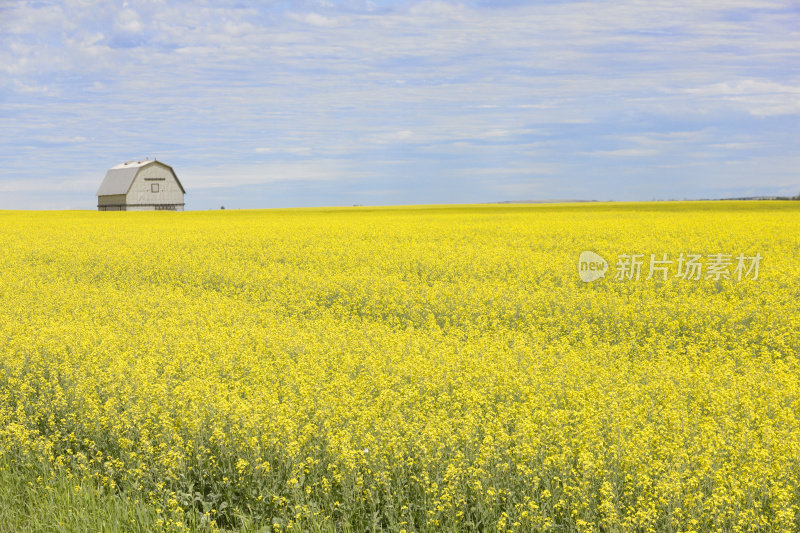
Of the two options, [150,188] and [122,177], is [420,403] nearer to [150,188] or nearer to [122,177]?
[150,188]

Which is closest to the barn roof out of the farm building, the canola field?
the farm building

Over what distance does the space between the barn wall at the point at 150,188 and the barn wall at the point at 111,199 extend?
144 cm

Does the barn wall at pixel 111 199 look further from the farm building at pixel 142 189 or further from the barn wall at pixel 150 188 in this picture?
the barn wall at pixel 150 188

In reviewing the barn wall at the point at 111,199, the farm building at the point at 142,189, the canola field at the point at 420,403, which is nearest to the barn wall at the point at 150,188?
the farm building at the point at 142,189

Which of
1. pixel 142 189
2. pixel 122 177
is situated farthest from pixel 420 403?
pixel 122 177

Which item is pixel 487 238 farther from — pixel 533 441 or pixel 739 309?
pixel 533 441

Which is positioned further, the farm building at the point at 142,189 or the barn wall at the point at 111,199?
the barn wall at the point at 111,199

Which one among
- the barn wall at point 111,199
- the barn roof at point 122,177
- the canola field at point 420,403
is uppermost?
the barn roof at point 122,177

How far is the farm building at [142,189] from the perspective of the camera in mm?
71562

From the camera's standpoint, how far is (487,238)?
22.9m

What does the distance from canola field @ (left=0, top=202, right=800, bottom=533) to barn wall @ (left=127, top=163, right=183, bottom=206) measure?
62347 millimetres

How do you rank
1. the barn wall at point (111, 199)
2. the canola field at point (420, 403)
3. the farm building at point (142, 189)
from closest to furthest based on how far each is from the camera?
the canola field at point (420, 403) → the farm building at point (142, 189) → the barn wall at point (111, 199)

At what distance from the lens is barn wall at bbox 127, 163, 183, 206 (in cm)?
7162

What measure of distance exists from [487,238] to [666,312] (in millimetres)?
12258
